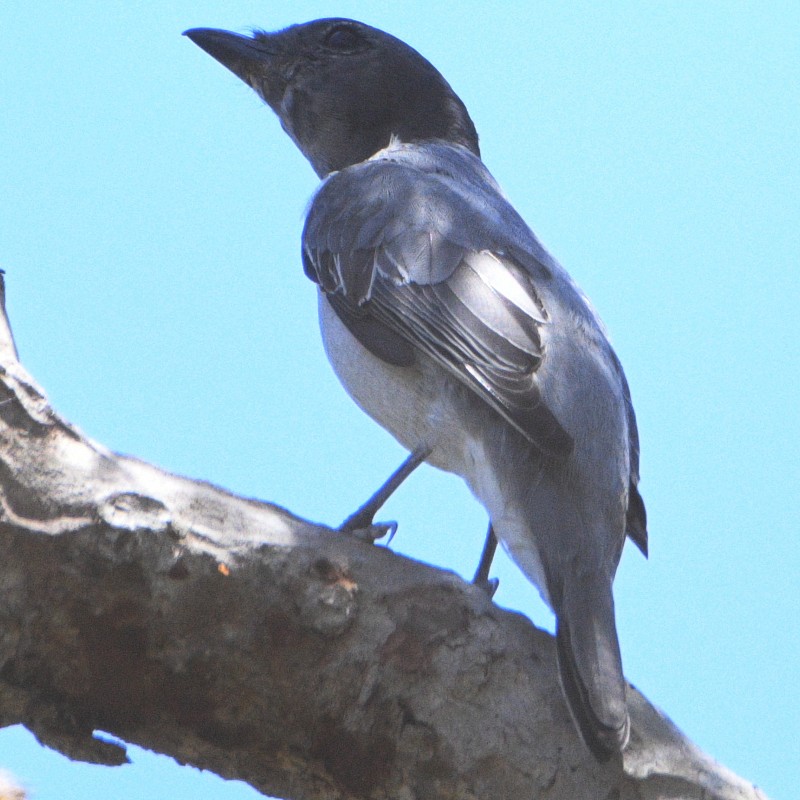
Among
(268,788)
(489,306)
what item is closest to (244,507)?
Answer: (268,788)

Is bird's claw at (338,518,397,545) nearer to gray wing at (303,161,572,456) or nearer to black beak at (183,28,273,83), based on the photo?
gray wing at (303,161,572,456)

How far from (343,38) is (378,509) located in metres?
3.59

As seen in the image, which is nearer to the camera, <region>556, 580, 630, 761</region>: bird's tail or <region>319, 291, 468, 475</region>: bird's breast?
<region>556, 580, 630, 761</region>: bird's tail

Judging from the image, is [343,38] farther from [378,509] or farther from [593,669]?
[593,669]

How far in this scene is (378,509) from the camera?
4.05m

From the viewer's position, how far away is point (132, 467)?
10.6ft

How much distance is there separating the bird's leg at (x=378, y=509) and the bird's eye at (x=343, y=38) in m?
3.21


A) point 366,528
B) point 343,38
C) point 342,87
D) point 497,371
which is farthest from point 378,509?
point 343,38

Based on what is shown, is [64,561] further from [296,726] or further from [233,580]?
[296,726]

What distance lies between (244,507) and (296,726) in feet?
1.94

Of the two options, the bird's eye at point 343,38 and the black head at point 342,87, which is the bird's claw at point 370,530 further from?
the bird's eye at point 343,38

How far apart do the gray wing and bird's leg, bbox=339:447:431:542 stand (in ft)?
1.17

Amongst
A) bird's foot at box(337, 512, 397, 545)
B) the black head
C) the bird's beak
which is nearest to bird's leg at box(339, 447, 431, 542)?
bird's foot at box(337, 512, 397, 545)

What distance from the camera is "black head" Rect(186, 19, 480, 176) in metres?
6.52
